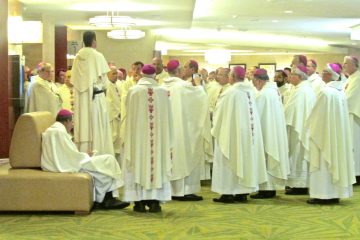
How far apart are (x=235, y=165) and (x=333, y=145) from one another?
1194 millimetres

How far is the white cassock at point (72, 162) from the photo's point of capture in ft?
23.4

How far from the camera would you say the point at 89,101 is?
28.3ft

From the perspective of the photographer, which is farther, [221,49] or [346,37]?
[221,49]

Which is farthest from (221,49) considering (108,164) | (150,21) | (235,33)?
(108,164)

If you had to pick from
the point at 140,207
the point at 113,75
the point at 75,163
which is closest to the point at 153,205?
the point at 140,207

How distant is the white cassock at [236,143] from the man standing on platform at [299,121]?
995 mm

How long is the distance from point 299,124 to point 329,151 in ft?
3.77

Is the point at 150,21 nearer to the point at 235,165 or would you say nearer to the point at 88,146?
the point at 88,146

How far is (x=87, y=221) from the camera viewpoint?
265 inches

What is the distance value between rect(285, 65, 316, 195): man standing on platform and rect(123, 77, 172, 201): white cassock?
92.8 inches

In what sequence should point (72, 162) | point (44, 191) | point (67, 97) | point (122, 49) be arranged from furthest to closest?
point (122, 49) → point (67, 97) → point (72, 162) → point (44, 191)

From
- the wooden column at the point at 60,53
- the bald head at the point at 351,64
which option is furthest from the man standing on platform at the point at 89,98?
the wooden column at the point at 60,53

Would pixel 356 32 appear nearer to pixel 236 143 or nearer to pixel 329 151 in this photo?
pixel 329 151

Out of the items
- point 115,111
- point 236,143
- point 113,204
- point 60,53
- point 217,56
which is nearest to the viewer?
point 113,204
